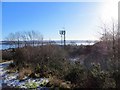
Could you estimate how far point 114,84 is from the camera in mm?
3533

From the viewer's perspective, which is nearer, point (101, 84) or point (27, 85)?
point (101, 84)

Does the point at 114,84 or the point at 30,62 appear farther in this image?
the point at 30,62

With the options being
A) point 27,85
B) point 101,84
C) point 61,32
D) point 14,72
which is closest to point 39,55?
point 14,72

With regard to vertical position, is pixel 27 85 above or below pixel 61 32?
below

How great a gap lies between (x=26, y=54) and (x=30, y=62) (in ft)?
1.40

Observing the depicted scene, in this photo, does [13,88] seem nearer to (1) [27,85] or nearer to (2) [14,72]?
(1) [27,85]

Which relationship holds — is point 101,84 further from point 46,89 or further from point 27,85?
point 27,85

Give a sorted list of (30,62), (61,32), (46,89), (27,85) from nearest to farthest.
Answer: (46,89) → (27,85) → (30,62) → (61,32)

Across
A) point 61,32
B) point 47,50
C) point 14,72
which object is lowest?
point 14,72

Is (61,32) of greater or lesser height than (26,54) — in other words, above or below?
above

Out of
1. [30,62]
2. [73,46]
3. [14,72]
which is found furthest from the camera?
[73,46]

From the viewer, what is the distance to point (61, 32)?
957 centimetres

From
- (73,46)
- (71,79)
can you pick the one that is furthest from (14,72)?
(73,46)

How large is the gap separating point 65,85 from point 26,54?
3664mm
